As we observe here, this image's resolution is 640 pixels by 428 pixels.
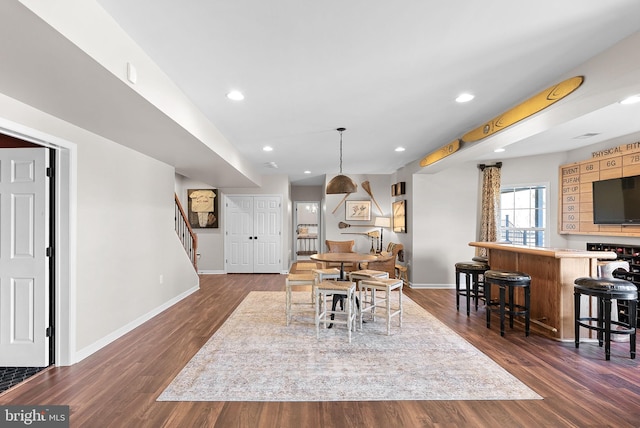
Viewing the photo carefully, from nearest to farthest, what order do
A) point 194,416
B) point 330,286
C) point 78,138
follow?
point 194,416 → point 78,138 → point 330,286

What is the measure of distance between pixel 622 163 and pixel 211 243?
26.6 feet

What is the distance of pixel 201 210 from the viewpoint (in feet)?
27.1

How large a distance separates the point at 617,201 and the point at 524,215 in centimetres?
170

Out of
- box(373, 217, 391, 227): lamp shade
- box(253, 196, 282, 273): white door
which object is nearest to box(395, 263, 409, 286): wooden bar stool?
box(373, 217, 391, 227): lamp shade

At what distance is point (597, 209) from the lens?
4867 mm

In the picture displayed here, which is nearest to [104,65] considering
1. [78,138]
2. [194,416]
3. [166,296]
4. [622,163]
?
[78,138]

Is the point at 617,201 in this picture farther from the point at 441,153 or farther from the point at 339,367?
the point at 339,367

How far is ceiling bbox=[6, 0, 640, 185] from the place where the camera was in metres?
1.88

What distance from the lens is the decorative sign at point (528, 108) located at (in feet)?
8.79

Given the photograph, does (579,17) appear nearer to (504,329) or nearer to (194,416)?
(504,329)

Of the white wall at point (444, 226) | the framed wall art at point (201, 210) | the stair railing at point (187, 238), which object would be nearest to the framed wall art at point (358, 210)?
the white wall at point (444, 226)

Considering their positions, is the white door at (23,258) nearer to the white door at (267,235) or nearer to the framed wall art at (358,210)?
the white door at (267,235)

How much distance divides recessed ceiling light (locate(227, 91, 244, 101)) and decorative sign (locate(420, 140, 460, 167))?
3129 millimetres

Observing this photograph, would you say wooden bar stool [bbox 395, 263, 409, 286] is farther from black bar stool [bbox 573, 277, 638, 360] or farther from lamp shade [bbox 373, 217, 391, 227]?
black bar stool [bbox 573, 277, 638, 360]
